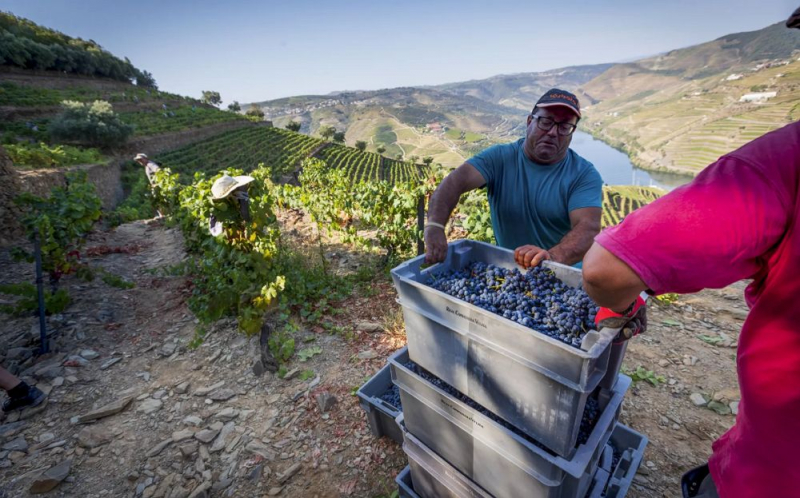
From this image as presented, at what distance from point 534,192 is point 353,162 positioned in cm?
5309

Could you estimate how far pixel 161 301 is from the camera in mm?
5469

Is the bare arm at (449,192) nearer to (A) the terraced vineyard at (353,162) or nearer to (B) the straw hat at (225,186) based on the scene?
(B) the straw hat at (225,186)

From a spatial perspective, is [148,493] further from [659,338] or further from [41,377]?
[659,338]

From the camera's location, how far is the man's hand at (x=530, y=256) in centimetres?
171

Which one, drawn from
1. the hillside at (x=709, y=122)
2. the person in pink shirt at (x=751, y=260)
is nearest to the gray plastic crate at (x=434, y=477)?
the person in pink shirt at (x=751, y=260)

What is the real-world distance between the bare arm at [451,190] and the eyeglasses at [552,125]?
0.58 m

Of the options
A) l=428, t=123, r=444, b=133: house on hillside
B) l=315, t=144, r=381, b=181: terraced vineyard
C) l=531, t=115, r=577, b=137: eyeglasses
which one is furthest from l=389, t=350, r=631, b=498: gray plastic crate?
l=428, t=123, r=444, b=133: house on hillside

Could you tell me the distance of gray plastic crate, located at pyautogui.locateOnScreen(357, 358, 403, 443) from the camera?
2.76 metres

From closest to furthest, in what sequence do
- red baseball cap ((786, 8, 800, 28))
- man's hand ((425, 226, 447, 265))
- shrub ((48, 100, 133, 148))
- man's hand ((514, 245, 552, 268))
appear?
red baseball cap ((786, 8, 800, 28)) < man's hand ((514, 245, 552, 268)) < man's hand ((425, 226, 447, 265)) < shrub ((48, 100, 133, 148))

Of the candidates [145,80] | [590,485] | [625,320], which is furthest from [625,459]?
[145,80]

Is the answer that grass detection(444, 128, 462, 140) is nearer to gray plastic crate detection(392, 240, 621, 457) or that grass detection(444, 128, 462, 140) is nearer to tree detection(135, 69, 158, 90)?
tree detection(135, 69, 158, 90)

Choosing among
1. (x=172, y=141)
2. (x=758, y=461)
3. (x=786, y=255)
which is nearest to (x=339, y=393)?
(x=758, y=461)

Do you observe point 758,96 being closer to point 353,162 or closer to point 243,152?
Result: point 353,162

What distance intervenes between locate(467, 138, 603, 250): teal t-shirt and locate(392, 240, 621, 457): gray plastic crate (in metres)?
0.96
